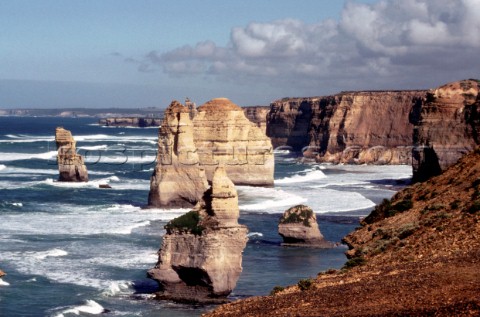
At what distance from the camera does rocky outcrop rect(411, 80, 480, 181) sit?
2124 inches

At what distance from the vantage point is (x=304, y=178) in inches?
3278

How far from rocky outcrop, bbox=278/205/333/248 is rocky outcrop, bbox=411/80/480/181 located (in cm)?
1613

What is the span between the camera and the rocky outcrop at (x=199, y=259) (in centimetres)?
2830

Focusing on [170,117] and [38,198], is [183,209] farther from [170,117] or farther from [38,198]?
[38,198]

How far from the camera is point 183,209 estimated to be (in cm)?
5216

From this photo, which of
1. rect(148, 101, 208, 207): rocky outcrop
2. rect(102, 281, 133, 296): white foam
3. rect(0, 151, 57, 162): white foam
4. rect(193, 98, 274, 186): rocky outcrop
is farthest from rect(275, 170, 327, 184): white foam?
rect(102, 281, 133, 296): white foam

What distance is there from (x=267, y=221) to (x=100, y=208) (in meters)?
11.3

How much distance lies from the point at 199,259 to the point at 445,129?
1214 inches

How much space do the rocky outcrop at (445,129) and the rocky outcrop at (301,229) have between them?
16.1 metres

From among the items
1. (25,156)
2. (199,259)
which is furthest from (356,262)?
(25,156)

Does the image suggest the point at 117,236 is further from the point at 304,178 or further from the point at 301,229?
the point at 304,178

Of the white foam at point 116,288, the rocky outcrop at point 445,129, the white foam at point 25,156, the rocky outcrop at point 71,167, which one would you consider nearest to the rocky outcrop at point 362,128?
the white foam at point 25,156

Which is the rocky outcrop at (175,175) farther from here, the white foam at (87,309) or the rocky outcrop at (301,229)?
the white foam at (87,309)

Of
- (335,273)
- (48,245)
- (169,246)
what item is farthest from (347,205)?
(335,273)
